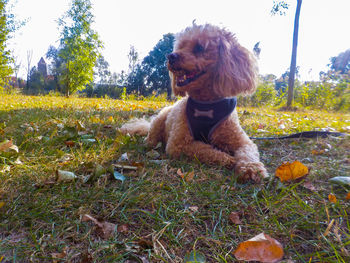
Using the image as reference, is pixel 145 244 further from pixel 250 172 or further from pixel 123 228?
pixel 250 172

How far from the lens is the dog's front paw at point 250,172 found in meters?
1.75

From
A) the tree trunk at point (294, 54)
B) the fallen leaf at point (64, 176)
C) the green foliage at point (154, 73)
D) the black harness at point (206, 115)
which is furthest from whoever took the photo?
the green foliage at point (154, 73)

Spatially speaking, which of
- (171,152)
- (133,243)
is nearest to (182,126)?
(171,152)

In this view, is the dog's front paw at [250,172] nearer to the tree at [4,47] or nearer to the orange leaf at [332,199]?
the orange leaf at [332,199]

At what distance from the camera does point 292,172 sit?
64.4 inches

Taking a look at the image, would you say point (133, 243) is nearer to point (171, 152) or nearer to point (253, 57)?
point (171, 152)

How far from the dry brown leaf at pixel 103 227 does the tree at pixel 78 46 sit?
704 inches

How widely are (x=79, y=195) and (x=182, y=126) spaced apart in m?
1.49

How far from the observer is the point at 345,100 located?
9.22 m

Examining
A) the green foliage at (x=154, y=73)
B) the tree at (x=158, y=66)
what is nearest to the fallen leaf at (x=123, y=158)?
the green foliage at (x=154, y=73)

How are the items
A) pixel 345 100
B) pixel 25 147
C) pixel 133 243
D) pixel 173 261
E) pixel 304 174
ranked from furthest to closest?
pixel 345 100 → pixel 25 147 → pixel 304 174 → pixel 133 243 → pixel 173 261

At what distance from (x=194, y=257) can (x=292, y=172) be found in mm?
1133

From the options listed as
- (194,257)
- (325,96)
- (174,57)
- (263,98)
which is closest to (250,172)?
(194,257)

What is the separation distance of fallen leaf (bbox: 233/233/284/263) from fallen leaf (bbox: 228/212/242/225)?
213mm
